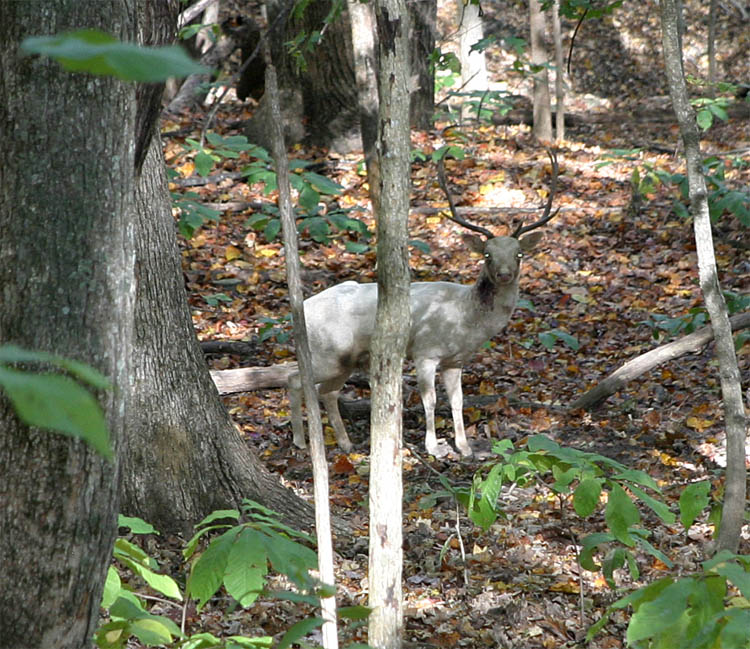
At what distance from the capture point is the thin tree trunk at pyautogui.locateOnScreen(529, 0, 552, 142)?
14.0 metres

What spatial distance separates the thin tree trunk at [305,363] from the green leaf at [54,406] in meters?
2.40

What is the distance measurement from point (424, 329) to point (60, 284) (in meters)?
6.14

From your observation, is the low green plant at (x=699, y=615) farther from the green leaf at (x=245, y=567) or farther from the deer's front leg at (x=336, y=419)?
the deer's front leg at (x=336, y=419)

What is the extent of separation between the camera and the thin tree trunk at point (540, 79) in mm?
14016

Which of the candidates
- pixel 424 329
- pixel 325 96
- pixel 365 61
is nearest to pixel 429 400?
pixel 424 329

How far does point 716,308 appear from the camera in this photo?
491 cm

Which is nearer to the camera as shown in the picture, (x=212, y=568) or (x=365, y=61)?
(x=212, y=568)

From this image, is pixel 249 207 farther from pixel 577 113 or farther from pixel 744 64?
pixel 744 64

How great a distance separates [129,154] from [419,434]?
6.19 metres

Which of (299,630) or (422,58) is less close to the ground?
(422,58)

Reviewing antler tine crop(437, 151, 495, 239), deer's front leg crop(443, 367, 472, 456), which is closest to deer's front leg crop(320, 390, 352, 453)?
deer's front leg crop(443, 367, 472, 456)

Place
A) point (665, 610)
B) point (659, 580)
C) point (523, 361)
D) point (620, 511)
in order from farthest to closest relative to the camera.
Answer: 1. point (523, 361)
2. point (620, 511)
3. point (659, 580)
4. point (665, 610)

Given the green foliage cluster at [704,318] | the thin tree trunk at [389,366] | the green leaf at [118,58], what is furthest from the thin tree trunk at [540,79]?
the green leaf at [118,58]

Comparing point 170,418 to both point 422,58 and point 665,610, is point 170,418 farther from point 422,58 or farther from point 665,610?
point 422,58
